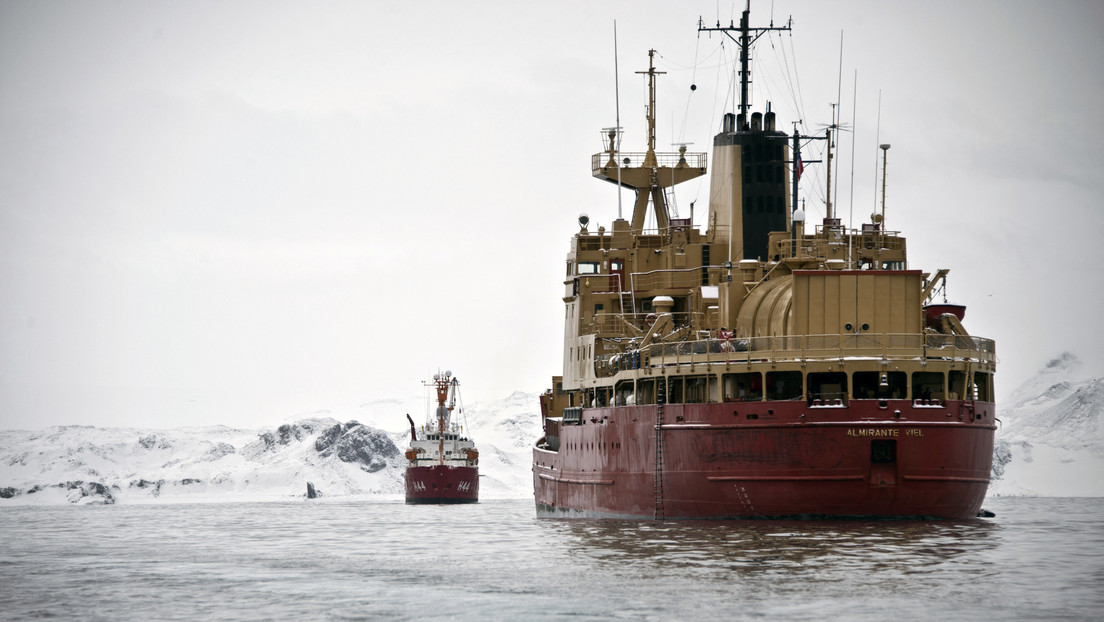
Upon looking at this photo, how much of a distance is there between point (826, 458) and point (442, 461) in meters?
59.8

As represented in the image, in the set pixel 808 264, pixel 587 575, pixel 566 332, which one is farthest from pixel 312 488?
pixel 587 575

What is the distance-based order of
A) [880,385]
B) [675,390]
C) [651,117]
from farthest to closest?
[651,117]
[675,390]
[880,385]

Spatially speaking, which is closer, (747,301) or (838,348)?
(838,348)

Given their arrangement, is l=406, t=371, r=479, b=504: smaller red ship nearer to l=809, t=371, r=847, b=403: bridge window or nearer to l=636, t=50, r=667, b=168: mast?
l=636, t=50, r=667, b=168: mast

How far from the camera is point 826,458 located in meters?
37.6

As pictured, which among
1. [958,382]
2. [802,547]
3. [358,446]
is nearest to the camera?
[802,547]

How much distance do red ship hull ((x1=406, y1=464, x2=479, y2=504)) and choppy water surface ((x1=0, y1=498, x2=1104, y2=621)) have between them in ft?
155

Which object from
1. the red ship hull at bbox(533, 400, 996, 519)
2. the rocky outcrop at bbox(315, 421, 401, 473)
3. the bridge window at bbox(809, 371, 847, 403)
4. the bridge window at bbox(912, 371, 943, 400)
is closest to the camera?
the red ship hull at bbox(533, 400, 996, 519)

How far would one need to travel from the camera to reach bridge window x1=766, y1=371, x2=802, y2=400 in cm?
3938

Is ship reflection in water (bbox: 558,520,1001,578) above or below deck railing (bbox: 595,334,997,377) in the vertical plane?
below

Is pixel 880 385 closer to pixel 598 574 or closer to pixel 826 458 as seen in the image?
pixel 826 458

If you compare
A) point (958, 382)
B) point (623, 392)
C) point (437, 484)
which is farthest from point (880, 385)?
point (437, 484)

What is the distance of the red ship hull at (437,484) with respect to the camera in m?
92.6

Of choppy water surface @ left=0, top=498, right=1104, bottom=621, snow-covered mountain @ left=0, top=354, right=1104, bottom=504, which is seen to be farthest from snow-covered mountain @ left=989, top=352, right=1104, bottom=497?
choppy water surface @ left=0, top=498, right=1104, bottom=621
